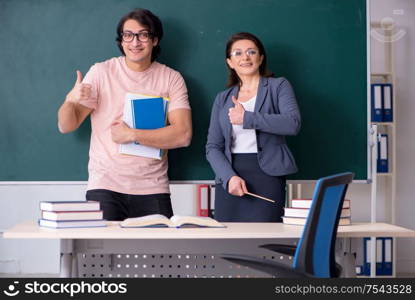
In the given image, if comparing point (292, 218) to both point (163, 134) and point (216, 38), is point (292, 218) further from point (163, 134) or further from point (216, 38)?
point (216, 38)

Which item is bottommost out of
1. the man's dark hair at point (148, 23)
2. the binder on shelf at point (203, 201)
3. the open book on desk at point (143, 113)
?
the binder on shelf at point (203, 201)

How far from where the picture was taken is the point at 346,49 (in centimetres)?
391

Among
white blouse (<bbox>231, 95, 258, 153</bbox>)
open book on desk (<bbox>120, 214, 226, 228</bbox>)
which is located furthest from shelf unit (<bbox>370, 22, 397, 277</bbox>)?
open book on desk (<bbox>120, 214, 226, 228</bbox>)

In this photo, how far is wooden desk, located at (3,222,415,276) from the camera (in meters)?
2.39

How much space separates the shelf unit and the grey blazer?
8.76 ft

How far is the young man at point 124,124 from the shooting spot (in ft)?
11.2

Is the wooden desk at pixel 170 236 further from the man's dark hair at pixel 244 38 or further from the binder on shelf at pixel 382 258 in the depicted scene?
the binder on shelf at pixel 382 258

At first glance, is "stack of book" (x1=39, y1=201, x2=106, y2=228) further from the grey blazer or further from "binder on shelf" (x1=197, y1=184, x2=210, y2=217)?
"binder on shelf" (x1=197, y1=184, x2=210, y2=217)

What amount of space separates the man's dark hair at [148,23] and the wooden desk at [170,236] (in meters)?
1.37

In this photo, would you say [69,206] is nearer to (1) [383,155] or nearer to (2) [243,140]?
(2) [243,140]

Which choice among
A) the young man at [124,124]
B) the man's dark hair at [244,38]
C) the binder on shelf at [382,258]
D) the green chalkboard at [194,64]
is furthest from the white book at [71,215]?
the binder on shelf at [382,258]

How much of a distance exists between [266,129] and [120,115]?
91cm

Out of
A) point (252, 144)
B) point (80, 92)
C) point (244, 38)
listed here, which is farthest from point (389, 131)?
point (80, 92)

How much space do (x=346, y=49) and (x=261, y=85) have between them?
0.83 metres
